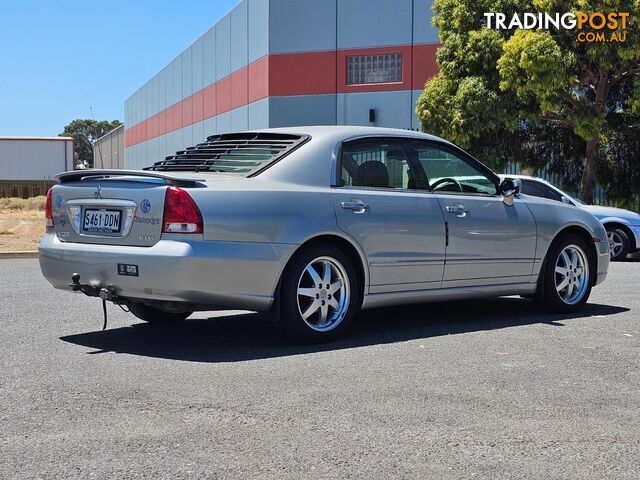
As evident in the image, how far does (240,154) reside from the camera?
21.3ft

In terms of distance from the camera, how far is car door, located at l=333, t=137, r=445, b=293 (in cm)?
637

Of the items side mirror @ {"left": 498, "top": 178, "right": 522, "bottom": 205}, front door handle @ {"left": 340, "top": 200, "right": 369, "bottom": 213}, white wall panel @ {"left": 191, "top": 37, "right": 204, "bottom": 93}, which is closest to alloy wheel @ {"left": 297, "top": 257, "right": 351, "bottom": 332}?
front door handle @ {"left": 340, "top": 200, "right": 369, "bottom": 213}

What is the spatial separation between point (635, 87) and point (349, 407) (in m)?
17.3

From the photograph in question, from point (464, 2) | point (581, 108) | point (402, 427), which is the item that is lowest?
point (402, 427)

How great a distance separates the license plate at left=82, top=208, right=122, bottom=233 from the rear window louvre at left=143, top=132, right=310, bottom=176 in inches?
28.7

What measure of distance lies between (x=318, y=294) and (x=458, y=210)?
1.57 metres

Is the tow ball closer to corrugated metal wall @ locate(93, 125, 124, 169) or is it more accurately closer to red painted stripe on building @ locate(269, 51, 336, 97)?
red painted stripe on building @ locate(269, 51, 336, 97)

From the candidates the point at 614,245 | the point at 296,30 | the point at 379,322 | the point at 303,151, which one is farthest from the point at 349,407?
the point at 296,30

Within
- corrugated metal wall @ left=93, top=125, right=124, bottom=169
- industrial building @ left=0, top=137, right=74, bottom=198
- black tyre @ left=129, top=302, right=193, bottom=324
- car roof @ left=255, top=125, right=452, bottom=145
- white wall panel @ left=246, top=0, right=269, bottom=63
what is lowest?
black tyre @ left=129, top=302, right=193, bottom=324

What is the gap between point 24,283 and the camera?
10.2 m

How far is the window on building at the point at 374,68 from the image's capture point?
93.7 feet

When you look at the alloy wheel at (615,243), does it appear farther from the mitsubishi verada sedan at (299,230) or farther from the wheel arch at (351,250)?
the wheel arch at (351,250)

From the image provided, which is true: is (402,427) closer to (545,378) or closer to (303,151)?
(545,378)

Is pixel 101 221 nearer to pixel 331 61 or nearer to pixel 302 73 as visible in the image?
pixel 331 61
